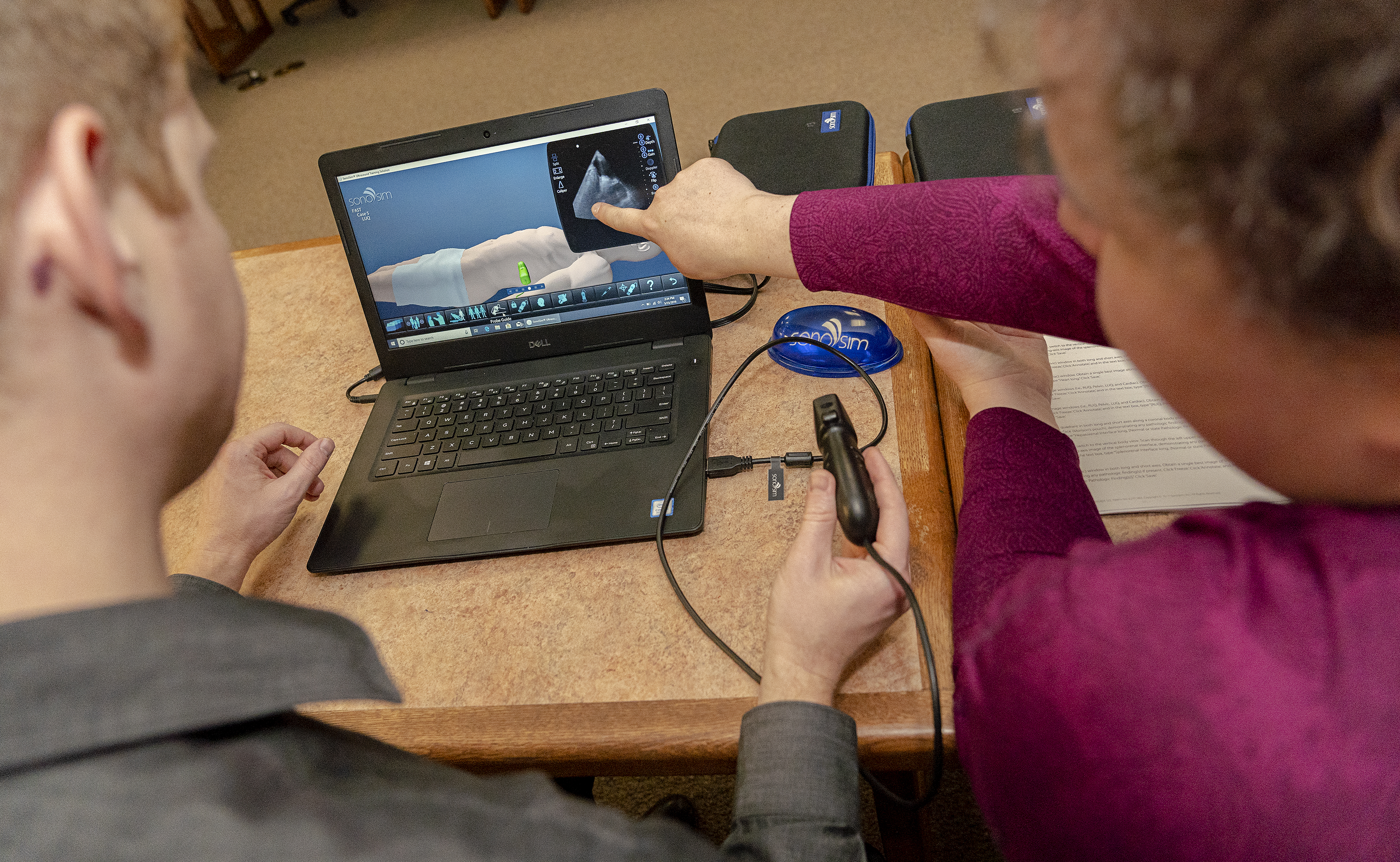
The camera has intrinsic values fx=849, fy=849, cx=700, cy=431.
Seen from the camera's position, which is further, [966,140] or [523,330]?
[966,140]

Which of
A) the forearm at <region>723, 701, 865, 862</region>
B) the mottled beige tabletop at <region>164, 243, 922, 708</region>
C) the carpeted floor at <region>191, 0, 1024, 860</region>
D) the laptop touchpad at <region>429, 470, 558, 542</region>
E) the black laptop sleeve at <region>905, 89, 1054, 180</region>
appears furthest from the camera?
the carpeted floor at <region>191, 0, 1024, 860</region>

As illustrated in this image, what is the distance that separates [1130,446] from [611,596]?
484 mm

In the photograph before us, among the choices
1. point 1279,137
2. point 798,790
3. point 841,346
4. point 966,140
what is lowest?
point 798,790

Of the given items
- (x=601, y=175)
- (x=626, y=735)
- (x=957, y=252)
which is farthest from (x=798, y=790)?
(x=601, y=175)

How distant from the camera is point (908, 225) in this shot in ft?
2.70

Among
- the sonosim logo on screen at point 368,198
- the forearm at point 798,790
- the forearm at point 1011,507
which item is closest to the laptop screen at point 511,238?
the sonosim logo on screen at point 368,198

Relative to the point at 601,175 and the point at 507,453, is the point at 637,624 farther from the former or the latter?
the point at 601,175

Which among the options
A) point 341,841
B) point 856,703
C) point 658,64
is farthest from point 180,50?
point 658,64

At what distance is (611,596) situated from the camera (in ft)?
2.38

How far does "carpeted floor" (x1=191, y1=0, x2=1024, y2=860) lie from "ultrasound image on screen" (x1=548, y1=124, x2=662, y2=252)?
182 cm

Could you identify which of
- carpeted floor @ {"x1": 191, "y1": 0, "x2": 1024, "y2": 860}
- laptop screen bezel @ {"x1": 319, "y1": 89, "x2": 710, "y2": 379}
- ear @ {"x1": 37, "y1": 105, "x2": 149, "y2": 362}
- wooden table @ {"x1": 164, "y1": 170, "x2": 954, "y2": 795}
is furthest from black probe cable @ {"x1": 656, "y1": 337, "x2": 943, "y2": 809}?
carpeted floor @ {"x1": 191, "y1": 0, "x2": 1024, "y2": 860}

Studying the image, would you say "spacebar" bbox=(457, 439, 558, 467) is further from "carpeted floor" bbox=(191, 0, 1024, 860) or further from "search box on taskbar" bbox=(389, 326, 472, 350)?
"carpeted floor" bbox=(191, 0, 1024, 860)

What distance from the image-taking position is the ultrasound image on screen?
854mm

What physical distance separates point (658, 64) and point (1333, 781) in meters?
3.20
